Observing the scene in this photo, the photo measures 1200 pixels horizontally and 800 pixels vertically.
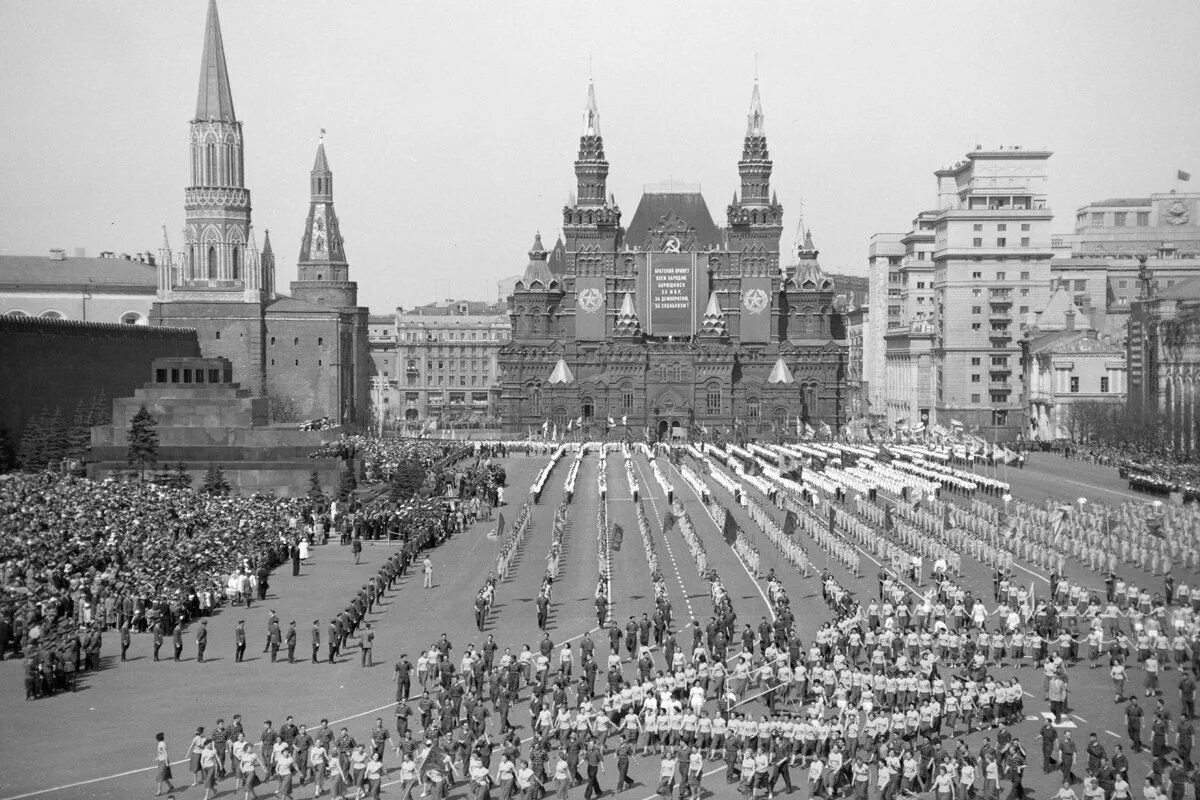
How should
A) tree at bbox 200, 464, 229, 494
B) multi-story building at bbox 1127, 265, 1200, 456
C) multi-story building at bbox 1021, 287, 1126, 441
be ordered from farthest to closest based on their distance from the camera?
1. multi-story building at bbox 1021, 287, 1126, 441
2. multi-story building at bbox 1127, 265, 1200, 456
3. tree at bbox 200, 464, 229, 494

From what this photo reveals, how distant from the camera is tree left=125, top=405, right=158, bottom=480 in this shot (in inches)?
2333

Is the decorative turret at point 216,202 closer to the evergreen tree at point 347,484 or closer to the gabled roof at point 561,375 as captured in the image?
the gabled roof at point 561,375

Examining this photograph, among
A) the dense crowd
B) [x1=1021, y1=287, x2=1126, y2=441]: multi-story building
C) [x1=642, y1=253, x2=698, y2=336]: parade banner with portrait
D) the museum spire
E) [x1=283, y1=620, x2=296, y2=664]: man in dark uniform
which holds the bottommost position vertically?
[x1=283, y1=620, x2=296, y2=664]: man in dark uniform

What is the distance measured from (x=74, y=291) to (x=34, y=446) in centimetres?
5616

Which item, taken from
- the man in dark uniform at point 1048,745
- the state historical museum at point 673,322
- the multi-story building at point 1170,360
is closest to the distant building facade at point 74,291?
the state historical museum at point 673,322

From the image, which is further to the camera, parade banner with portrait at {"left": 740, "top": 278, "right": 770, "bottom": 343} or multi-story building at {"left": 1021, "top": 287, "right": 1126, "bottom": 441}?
parade banner with portrait at {"left": 740, "top": 278, "right": 770, "bottom": 343}

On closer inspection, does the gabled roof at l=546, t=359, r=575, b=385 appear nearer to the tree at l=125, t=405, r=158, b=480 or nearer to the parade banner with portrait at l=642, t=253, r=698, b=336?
the parade banner with portrait at l=642, t=253, r=698, b=336

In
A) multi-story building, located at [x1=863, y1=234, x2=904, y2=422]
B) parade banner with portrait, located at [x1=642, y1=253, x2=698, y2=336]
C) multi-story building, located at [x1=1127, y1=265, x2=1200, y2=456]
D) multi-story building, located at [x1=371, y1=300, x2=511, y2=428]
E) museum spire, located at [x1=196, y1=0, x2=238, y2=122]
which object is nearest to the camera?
multi-story building, located at [x1=1127, y1=265, x2=1200, y2=456]

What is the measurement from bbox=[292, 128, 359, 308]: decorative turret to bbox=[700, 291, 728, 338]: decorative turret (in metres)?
32.0

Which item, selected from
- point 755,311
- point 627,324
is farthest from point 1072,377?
point 627,324

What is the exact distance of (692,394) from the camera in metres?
A: 111

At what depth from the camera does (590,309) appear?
11750 cm

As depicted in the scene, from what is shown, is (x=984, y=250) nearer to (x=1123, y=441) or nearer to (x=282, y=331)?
(x=1123, y=441)

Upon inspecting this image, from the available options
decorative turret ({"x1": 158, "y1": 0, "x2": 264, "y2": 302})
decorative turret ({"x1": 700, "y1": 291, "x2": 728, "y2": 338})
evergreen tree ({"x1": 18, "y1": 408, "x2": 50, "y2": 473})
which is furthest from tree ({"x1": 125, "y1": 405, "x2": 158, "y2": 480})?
decorative turret ({"x1": 700, "y1": 291, "x2": 728, "y2": 338})
